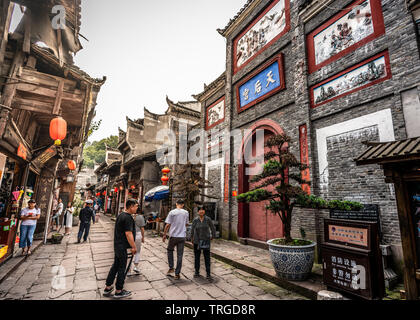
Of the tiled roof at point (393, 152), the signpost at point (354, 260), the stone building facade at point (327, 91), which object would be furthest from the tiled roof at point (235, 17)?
the signpost at point (354, 260)

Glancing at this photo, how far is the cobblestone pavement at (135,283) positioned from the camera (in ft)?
12.8

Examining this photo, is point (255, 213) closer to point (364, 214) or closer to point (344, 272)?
point (364, 214)

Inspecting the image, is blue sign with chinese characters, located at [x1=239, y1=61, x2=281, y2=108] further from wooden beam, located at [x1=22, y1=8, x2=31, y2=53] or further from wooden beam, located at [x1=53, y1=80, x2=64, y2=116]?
wooden beam, located at [x1=22, y1=8, x2=31, y2=53]

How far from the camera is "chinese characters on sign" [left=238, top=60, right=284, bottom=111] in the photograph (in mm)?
8258

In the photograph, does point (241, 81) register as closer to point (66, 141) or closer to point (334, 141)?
point (334, 141)

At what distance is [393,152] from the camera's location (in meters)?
3.28

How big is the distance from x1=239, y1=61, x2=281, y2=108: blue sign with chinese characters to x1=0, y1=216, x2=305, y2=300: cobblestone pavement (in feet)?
22.3

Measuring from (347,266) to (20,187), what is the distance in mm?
8765

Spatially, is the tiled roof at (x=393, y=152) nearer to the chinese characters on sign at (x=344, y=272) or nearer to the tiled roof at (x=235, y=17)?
the chinese characters on sign at (x=344, y=272)

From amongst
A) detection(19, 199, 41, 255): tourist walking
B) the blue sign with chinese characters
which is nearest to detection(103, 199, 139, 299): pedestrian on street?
detection(19, 199, 41, 255): tourist walking

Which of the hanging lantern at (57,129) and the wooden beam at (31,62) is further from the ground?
the wooden beam at (31,62)

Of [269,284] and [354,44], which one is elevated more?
[354,44]

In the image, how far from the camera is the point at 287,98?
25.4 feet
